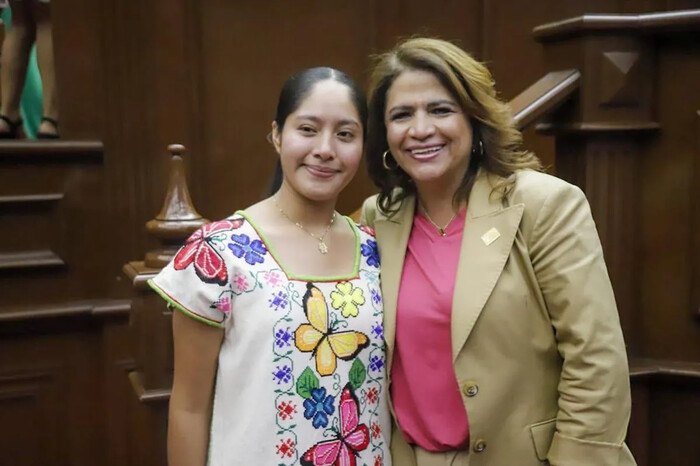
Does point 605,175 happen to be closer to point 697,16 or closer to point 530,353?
point 697,16

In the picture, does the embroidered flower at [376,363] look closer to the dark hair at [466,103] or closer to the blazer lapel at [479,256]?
the blazer lapel at [479,256]

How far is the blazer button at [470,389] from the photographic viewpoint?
1.28 metres

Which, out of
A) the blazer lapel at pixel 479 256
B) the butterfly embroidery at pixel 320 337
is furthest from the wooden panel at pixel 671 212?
the butterfly embroidery at pixel 320 337

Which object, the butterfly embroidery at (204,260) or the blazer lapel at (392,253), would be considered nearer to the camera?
the butterfly embroidery at (204,260)

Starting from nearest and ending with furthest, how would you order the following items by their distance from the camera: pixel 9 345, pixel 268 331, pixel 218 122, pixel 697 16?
pixel 268 331 → pixel 697 16 → pixel 9 345 → pixel 218 122

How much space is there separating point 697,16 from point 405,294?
1151 mm

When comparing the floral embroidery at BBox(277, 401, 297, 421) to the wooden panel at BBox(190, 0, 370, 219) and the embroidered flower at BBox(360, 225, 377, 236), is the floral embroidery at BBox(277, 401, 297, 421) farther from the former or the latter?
the wooden panel at BBox(190, 0, 370, 219)

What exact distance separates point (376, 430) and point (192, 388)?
34cm

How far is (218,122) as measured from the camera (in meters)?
2.77

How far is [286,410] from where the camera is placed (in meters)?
1.22

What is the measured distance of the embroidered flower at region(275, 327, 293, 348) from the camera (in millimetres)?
1208

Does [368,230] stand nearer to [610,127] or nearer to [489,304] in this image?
[489,304]

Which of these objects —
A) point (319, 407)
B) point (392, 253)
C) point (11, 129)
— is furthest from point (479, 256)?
point (11, 129)

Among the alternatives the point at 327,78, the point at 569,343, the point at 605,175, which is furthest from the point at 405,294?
the point at 605,175
